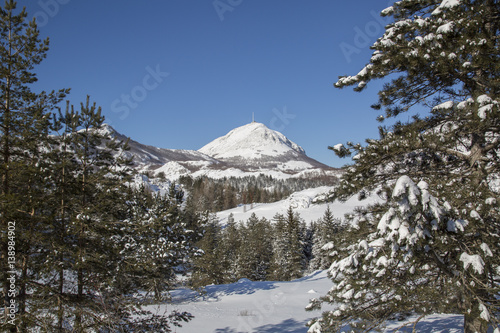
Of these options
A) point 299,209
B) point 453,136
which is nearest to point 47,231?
point 453,136

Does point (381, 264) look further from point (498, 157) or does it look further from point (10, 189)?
point (10, 189)

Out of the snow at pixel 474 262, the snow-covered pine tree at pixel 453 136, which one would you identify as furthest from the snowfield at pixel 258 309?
the snow at pixel 474 262

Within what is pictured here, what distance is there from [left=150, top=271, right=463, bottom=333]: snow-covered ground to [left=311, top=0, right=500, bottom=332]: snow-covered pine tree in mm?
3348

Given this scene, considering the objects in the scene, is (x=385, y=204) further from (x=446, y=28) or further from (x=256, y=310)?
(x=256, y=310)

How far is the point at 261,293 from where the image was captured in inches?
655

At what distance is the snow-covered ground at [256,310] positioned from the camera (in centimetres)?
979

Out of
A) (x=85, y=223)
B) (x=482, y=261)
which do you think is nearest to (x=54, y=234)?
(x=85, y=223)

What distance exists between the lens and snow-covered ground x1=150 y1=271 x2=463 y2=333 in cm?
979

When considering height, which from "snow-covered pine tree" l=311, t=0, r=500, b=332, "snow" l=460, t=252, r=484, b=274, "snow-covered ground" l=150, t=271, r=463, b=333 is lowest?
"snow-covered ground" l=150, t=271, r=463, b=333

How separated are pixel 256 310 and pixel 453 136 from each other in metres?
11.4

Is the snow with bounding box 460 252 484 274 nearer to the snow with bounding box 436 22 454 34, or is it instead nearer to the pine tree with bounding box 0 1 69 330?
the snow with bounding box 436 22 454 34

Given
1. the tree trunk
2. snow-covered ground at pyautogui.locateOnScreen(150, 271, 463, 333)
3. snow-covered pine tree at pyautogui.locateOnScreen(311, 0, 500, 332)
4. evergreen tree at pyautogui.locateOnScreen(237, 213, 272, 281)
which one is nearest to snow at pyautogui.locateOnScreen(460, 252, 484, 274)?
snow-covered pine tree at pyautogui.locateOnScreen(311, 0, 500, 332)

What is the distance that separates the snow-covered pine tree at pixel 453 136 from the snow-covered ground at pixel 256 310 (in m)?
3.35

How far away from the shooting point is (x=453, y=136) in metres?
4.98
